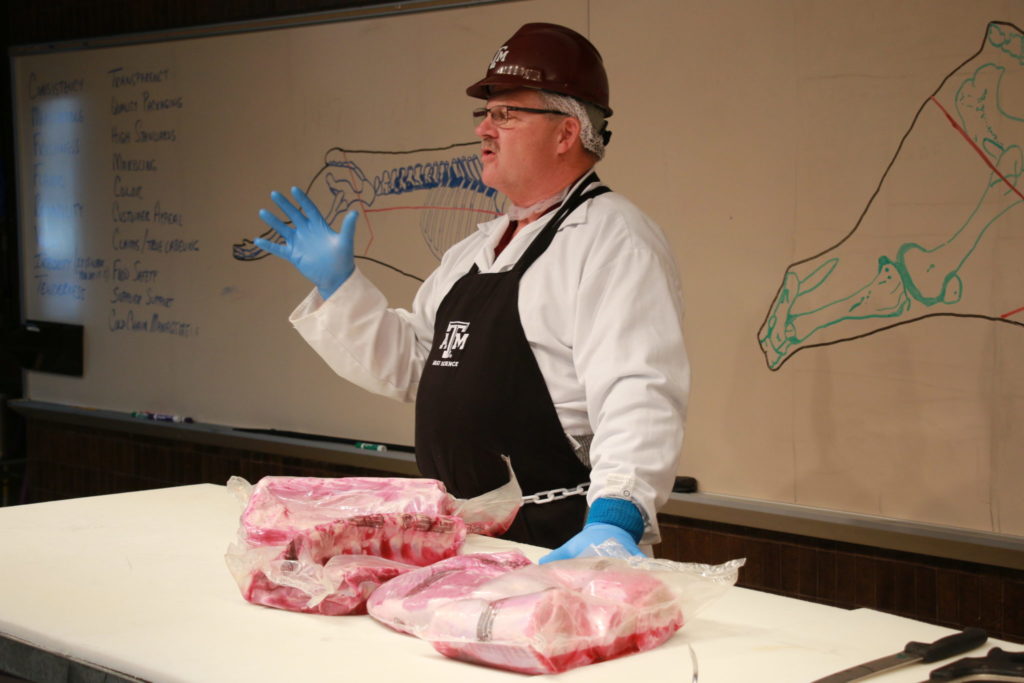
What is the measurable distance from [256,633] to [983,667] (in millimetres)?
801

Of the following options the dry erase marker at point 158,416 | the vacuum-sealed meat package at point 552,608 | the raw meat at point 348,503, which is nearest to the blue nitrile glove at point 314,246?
the raw meat at point 348,503

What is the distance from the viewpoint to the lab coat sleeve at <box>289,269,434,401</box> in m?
2.20

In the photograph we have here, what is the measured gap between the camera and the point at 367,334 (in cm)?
223

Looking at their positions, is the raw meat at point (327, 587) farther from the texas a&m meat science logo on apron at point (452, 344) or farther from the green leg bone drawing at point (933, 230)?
the green leg bone drawing at point (933, 230)

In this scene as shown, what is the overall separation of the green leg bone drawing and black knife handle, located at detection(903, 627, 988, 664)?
1.56m

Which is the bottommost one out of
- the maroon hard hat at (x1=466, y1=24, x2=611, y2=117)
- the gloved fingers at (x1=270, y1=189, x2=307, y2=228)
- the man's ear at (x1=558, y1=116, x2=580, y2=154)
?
the gloved fingers at (x1=270, y1=189, x2=307, y2=228)

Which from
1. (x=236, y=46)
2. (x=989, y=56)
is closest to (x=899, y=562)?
(x=989, y=56)

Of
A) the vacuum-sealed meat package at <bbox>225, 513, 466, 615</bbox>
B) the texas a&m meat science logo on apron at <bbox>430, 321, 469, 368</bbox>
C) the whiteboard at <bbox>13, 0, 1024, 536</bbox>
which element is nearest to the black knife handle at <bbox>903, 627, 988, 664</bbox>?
the vacuum-sealed meat package at <bbox>225, 513, 466, 615</bbox>

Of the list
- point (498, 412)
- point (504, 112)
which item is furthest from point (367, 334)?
point (504, 112)

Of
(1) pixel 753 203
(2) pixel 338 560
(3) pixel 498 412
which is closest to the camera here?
(2) pixel 338 560

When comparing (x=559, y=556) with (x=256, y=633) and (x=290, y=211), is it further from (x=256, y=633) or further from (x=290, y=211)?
(x=290, y=211)

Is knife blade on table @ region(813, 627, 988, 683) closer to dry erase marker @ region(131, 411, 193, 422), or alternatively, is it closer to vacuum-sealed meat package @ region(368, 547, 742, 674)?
vacuum-sealed meat package @ region(368, 547, 742, 674)

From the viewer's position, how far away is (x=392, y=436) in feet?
12.9

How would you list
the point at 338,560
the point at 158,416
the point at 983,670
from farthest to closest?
the point at 158,416 → the point at 338,560 → the point at 983,670
